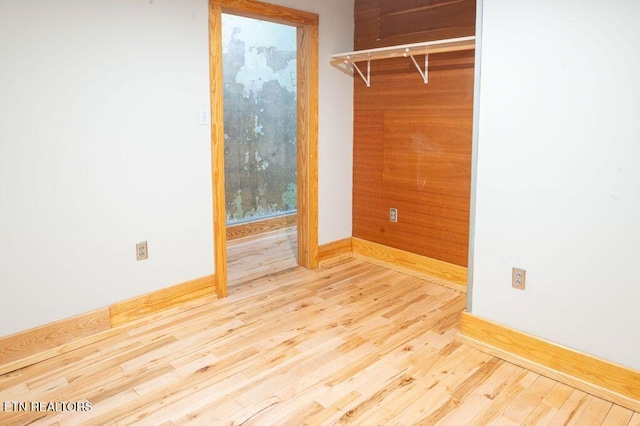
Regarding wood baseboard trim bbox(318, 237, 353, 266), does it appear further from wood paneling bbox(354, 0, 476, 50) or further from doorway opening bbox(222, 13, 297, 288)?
wood paneling bbox(354, 0, 476, 50)

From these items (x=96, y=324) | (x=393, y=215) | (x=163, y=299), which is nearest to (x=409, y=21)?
(x=393, y=215)

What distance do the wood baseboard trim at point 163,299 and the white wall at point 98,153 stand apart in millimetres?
58

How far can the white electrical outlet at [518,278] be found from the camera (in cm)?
250

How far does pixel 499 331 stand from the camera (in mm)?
2598

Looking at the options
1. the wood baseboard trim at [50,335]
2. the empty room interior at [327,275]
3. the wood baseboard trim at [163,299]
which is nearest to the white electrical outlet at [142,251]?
the empty room interior at [327,275]

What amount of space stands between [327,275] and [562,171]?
207cm

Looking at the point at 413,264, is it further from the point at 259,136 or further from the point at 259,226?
the point at 259,136

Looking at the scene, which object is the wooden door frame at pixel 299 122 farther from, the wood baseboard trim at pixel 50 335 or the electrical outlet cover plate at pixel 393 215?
the wood baseboard trim at pixel 50 335

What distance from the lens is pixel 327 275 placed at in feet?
12.8

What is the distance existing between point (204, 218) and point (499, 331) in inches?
78.2

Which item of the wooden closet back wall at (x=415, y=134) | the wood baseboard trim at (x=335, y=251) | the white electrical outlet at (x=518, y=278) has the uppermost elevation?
the wooden closet back wall at (x=415, y=134)

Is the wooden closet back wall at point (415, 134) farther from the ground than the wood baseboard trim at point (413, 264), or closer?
farther from the ground

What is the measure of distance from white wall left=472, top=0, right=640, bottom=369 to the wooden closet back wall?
0.86 meters

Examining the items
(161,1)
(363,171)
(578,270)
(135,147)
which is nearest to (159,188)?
(135,147)
